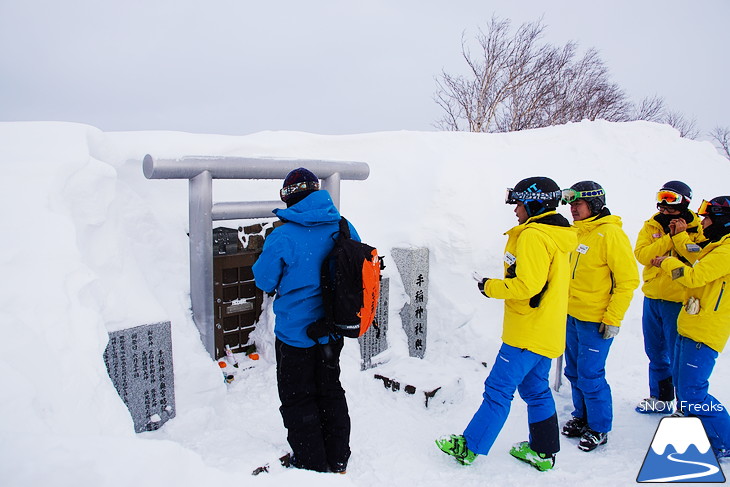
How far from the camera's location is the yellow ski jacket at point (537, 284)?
2869 mm

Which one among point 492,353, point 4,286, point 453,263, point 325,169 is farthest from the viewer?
point 453,263

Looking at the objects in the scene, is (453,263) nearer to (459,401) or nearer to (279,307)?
(459,401)

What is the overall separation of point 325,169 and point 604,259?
2.65 m

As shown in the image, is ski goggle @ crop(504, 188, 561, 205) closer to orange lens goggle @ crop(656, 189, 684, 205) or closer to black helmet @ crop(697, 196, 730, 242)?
black helmet @ crop(697, 196, 730, 242)

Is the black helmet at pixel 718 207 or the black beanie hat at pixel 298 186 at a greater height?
the black beanie hat at pixel 298 186

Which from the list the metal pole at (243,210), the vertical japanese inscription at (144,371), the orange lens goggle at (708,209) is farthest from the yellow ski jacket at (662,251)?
the vertical japanese inscription at (144,371)

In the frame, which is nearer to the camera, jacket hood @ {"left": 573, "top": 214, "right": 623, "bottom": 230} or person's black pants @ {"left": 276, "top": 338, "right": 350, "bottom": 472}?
person's black pants @ {"left": 276, "top": 338, "right": 350, "bottom": 472}

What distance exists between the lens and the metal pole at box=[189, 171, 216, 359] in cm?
371

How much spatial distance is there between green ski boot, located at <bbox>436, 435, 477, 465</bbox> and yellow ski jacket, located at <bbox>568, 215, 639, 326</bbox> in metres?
1.35

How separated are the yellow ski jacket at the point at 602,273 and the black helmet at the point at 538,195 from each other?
23.8 inches

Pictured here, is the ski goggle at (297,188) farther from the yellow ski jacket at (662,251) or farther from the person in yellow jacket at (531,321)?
the yellow ski jacket at (662,251)

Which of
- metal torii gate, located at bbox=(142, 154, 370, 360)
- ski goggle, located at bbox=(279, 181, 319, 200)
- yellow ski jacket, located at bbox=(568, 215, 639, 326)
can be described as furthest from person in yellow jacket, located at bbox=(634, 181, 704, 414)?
metal torii gate, located at bbox=(142, 154, 370, 360)

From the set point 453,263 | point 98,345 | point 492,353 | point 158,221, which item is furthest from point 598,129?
point 98,345

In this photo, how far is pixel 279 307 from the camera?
2846 millimetres
